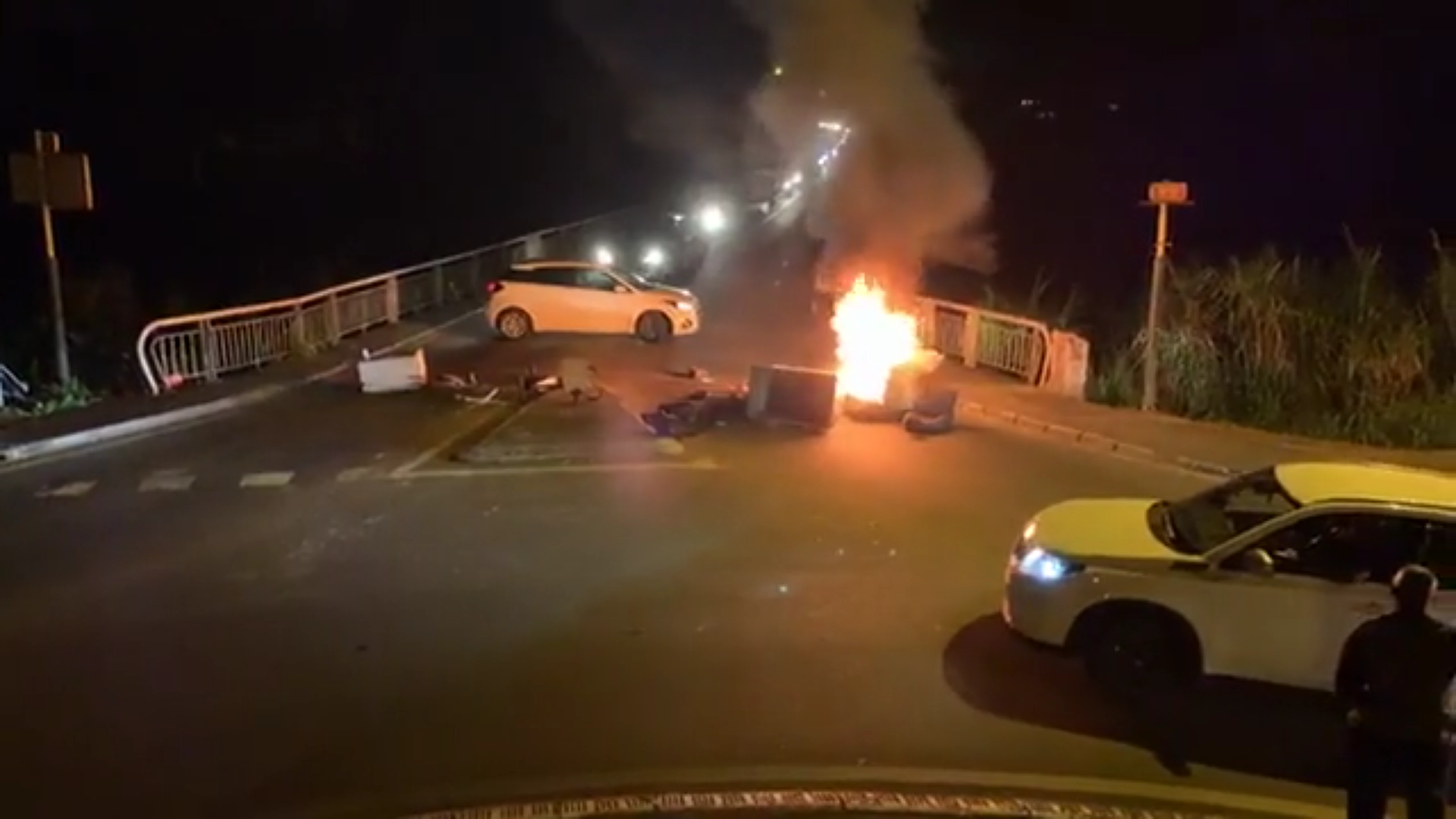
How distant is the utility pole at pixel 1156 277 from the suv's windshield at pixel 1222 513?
819 cm

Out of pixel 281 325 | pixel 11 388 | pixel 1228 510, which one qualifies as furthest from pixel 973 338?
pixel 11 388

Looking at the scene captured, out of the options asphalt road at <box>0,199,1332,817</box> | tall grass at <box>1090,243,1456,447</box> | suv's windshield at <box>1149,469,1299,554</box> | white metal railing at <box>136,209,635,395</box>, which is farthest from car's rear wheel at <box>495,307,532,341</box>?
suv's windshield at <box>1149,469,1299,554</box>

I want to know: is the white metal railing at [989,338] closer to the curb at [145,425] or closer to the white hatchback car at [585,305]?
the white hatchback car at [585,305]

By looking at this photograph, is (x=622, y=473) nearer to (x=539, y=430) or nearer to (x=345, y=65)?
(x=539, y=430)

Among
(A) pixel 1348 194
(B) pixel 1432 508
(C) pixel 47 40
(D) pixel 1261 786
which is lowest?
(D) pixel 1261 786

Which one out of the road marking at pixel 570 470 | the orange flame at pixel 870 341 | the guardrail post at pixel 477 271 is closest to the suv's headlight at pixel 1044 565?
the road marking at pixel 570 470

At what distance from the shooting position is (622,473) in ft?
46.4

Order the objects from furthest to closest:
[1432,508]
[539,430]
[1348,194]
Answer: [1348,194]
[539,430]
[1432,508]

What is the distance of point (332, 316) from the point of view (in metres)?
23.4

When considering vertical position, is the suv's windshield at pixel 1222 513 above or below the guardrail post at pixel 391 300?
below

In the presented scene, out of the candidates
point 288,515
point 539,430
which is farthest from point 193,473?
point 539,430

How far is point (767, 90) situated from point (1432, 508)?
23.4 m

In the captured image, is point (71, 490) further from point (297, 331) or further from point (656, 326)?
point (656, 326)

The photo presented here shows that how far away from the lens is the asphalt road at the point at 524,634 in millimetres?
7246
